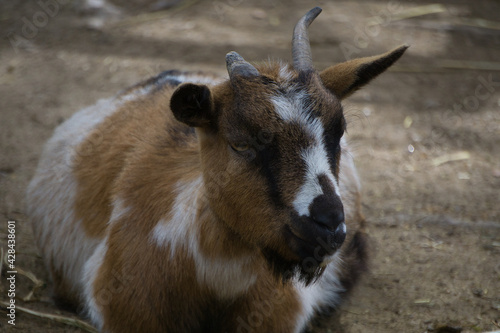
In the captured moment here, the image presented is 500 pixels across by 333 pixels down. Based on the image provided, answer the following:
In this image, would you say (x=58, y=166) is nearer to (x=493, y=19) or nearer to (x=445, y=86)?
(x=445, y=86)

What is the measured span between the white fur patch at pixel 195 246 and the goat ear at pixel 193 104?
18.1 inches

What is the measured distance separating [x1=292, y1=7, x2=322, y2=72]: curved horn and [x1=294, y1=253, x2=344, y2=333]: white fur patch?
4.35 ft

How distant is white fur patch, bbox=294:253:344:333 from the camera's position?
13.2 feet

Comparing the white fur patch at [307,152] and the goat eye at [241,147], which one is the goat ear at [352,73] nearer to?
the white fur patch at [307,152]

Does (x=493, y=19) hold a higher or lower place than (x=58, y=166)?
lower

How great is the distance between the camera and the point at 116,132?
4.55 m

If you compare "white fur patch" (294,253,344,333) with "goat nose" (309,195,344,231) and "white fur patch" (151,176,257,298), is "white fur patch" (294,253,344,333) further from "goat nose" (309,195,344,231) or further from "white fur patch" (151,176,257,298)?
"goat nose" (309,195,344,231)

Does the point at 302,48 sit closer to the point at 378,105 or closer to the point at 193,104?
the point at 193,104

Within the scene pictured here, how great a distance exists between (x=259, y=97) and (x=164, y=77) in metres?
2.14

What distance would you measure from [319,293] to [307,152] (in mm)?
1695

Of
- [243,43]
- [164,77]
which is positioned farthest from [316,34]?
[164,77]

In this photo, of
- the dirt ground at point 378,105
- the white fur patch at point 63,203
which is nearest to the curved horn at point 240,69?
the white fur patch at point 63,203

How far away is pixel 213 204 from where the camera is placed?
341cm

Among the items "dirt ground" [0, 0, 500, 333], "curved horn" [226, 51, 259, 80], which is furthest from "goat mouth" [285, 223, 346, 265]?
"dirt ground" [0, 0, 500, 333]
